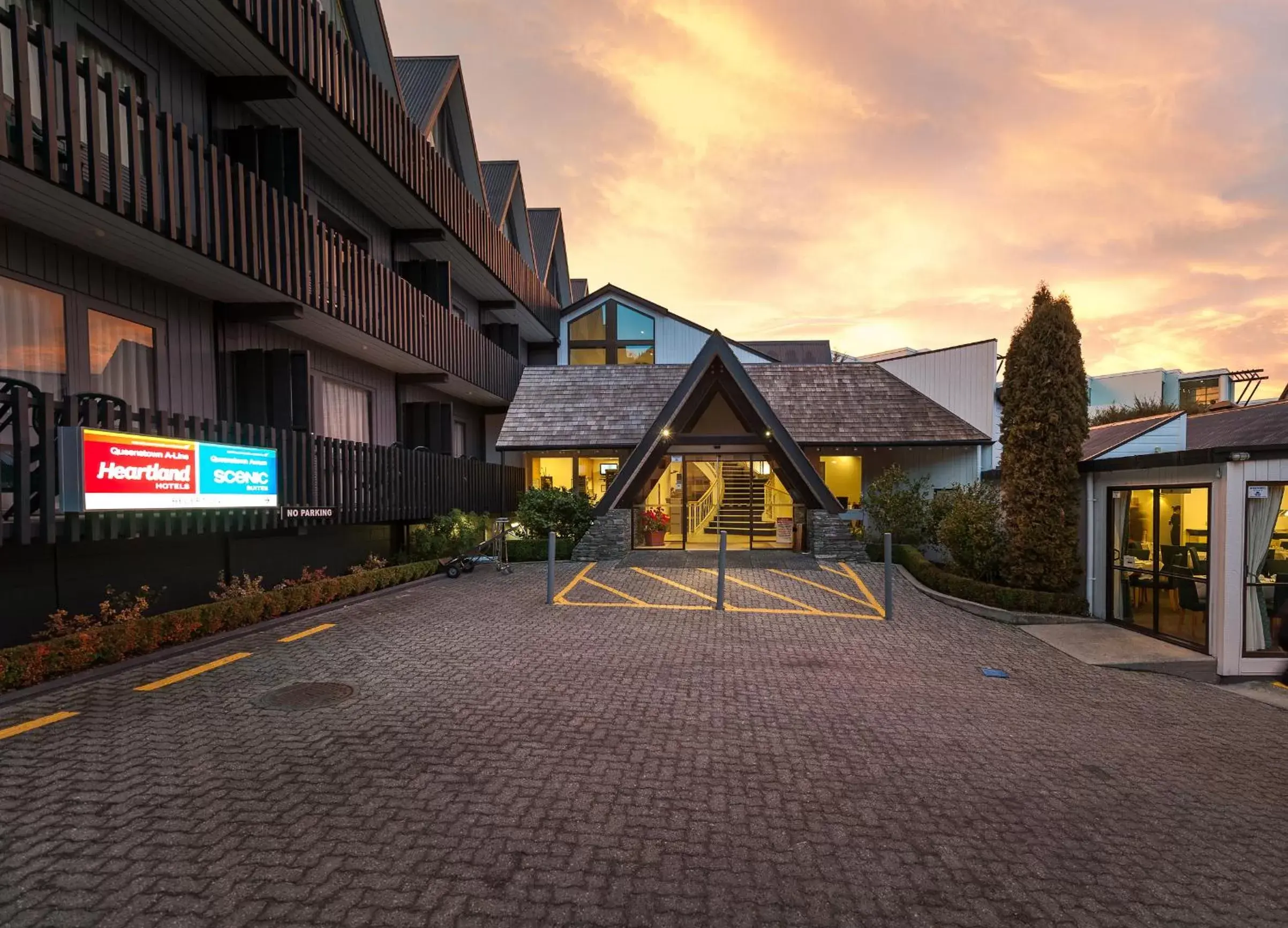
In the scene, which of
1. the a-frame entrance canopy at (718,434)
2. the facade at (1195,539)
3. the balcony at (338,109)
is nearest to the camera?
the facade at (1195,539)

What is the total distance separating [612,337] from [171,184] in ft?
63.2

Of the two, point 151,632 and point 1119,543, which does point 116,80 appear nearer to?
point 151,632

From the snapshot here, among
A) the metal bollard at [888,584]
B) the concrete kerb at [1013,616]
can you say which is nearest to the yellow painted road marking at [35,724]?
the metal bollard at [888,584]

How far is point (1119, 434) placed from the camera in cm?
1191

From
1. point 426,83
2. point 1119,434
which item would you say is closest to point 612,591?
point 1119,434

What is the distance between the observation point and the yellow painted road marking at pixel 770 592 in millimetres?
10602

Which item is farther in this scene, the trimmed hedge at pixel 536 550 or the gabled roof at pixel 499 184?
the gabled roof at pixel 499 184

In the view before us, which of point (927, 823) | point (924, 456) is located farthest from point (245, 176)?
point (924, 456)

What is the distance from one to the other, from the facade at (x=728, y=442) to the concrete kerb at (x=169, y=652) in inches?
264

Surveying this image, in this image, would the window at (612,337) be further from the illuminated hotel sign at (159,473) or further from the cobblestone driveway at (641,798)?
the cobblestone driveway at (641,798)

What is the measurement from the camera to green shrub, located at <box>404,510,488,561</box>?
14.1 m

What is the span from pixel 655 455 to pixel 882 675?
9991 mm

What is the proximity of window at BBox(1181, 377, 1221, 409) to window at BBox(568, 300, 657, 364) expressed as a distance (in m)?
41.7

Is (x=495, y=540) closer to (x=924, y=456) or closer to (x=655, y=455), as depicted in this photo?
(x=655, y=455)
